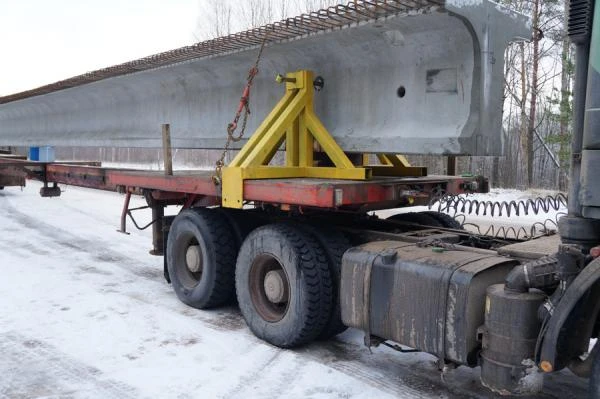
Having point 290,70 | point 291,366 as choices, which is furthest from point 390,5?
point 291,366

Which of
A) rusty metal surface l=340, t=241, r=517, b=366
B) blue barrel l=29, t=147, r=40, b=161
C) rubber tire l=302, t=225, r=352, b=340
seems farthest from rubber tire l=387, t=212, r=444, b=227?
blue barrel l=29, t=147, r=40, b=161

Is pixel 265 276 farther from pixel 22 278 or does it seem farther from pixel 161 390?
pixel 22 278

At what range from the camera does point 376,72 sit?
17.3 feet

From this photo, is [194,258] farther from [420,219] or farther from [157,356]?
[420,219]

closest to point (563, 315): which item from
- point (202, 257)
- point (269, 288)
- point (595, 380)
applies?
point (595, 380)

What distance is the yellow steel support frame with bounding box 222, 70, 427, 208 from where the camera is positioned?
505cm

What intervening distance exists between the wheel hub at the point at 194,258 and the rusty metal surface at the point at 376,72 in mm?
1612

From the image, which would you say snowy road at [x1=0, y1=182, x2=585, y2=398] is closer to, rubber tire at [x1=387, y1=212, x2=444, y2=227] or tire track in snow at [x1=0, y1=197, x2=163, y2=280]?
tire track in snow at [x1=0, y1=197, x2=163, y2=280]

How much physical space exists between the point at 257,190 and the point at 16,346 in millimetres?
2491

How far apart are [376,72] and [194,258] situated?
106 inches

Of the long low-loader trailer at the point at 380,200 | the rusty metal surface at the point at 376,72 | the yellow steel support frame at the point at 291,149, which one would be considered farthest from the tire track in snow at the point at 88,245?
the yellow steel support frame at the point at 291,149

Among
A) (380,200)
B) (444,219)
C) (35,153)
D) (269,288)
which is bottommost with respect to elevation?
(269,288)

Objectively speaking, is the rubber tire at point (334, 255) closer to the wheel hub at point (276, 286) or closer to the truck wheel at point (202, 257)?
the wheel hub at point (276, 286)

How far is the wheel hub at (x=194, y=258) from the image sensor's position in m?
6.08
